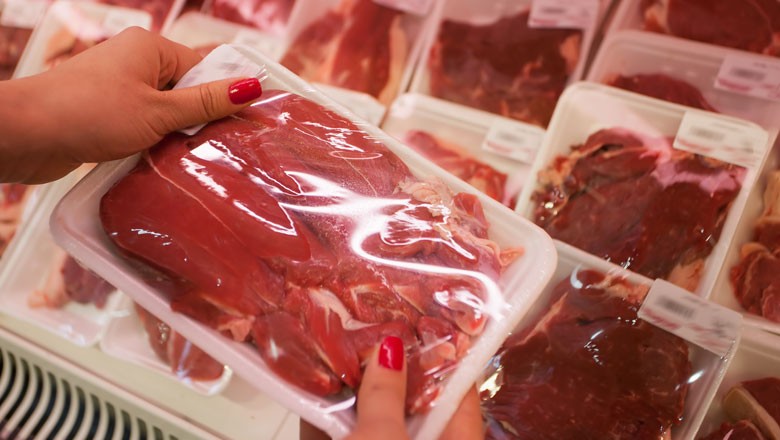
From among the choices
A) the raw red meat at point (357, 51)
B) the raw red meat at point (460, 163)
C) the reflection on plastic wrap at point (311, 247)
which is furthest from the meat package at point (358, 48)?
the reflection on plastic wrap at point (311, 247)

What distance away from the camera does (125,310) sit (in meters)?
1.96

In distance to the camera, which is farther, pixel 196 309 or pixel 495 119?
pixel 495 119

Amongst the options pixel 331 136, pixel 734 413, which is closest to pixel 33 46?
pixel 331 136

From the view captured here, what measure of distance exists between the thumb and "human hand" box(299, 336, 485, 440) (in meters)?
0.58

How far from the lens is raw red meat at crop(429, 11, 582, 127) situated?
6.80 ft

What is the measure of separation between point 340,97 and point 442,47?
430mm

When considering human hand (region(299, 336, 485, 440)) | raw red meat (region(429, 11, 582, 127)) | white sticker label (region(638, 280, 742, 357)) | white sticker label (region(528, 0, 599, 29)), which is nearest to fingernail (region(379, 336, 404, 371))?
human hand (region(299, 336, 485, 440))

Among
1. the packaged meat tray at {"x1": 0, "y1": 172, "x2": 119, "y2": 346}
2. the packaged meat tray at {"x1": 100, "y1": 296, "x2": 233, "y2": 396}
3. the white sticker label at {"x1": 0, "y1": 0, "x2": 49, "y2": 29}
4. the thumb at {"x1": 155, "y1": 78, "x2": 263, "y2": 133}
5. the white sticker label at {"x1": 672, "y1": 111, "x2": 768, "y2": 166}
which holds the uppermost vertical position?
the white sticker label at {"x1": 672, "y1": 111, "x2": 768, "y2": 166}

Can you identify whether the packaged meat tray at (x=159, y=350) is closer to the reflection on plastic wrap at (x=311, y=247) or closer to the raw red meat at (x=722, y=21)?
the reflection on plastic wrap at (x=311, y=247)

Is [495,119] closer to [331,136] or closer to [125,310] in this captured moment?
[331,136]

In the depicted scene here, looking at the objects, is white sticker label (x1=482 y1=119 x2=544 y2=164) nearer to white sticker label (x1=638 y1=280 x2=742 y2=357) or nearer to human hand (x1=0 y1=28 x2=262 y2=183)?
white sticker label (x1=638 y1=280 x2=742 y2=357)

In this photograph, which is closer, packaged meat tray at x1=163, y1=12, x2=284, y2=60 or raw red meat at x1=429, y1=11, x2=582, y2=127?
raw red meat at x1=429, y1=11, x2=582, y2=127

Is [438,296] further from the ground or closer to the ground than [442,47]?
closer to the ground

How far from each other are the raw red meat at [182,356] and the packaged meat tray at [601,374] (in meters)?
0.82
